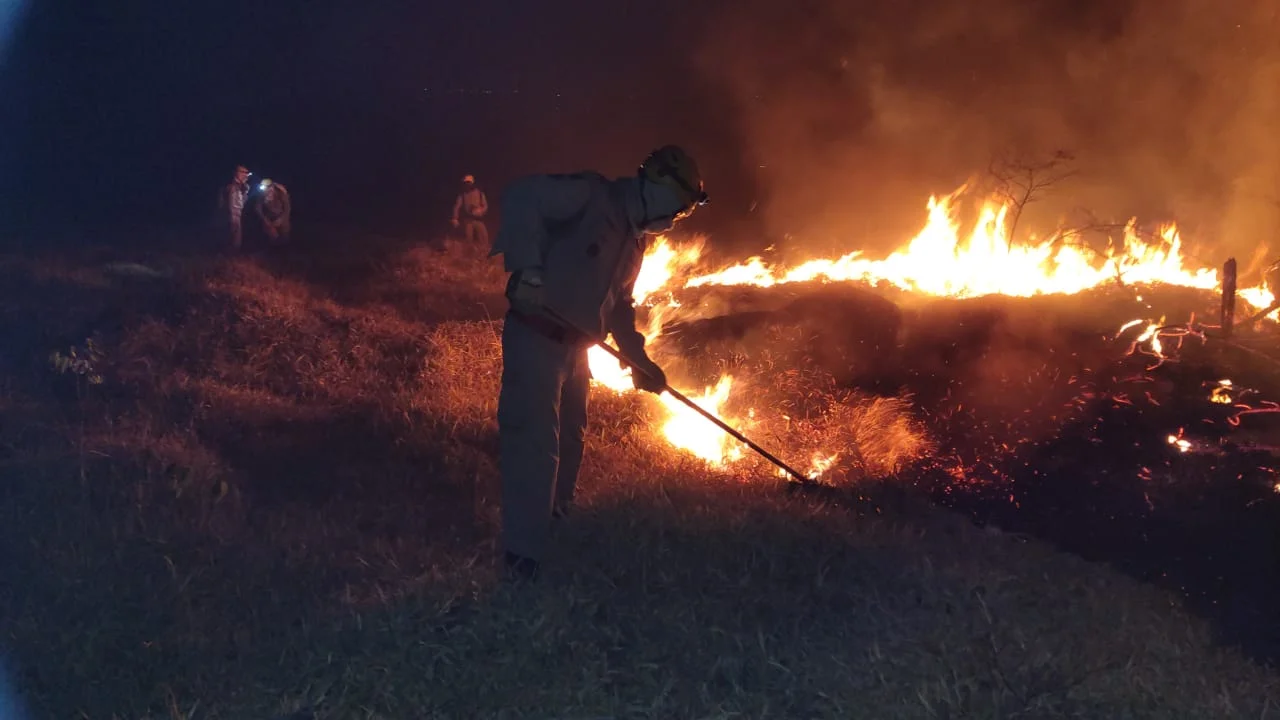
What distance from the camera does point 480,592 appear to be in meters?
3.82

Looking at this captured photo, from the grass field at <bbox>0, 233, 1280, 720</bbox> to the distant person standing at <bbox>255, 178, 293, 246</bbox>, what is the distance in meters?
7.60

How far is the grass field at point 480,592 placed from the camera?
10.8 feet

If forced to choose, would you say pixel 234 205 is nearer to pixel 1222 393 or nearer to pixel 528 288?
pixel 528 288

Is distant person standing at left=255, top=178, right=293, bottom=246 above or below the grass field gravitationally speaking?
above

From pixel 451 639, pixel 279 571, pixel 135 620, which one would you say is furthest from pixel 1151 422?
pixel 135 620

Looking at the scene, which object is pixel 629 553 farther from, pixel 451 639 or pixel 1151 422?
pixel 1151 422

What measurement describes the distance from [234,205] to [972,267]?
1078 cm

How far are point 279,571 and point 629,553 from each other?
1.72m

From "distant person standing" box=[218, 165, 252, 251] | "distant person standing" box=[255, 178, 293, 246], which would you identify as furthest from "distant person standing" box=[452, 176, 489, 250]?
"distant person standing" box=[218, 165, 252, 251]

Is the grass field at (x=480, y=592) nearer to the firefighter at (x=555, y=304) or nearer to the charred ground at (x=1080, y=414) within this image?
the firefighter at (x=555, y=304)

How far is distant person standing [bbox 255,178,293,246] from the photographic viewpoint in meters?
13.3

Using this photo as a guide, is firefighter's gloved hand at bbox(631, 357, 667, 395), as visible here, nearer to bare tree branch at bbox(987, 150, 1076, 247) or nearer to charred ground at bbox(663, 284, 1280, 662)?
charred ground at bbox(663, 284, 1280, 662)

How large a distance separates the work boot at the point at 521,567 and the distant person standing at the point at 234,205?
1070cm

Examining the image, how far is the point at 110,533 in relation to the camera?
4.26 m
